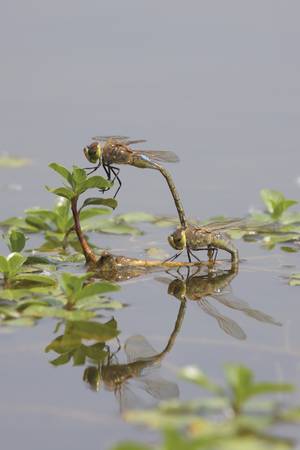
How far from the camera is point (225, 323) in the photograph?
3498mm

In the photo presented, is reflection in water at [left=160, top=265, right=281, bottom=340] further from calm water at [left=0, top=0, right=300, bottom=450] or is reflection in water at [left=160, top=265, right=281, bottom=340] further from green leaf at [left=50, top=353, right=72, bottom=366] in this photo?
green leaf at [left=50, top=353, right=72, bottom=366]

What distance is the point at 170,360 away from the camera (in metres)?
3.14

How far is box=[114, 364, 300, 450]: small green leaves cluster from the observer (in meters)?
2.42

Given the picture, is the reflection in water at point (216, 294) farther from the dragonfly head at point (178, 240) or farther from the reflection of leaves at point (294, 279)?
the reflection of leaves at point (294, 279)

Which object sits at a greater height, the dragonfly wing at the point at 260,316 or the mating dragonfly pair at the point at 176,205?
the mating dragonfly pair at the point at 176,205

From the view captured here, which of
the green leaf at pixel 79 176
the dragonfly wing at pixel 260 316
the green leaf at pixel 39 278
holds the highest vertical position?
the green leaf at pixel 79 176

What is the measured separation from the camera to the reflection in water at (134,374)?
2855mm

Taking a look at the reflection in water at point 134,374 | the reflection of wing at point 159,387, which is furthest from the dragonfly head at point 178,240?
the reflection of wing at point 159,387

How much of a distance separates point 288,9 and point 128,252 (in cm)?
493

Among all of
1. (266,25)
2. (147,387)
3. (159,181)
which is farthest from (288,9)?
(147,387)

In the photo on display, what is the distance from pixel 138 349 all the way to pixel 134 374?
0.18 m

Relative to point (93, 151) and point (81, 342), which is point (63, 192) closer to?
point (93, 151)

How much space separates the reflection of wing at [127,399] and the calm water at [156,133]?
0.02 m

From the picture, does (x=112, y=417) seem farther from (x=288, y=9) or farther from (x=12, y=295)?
(x=288, y=9)
